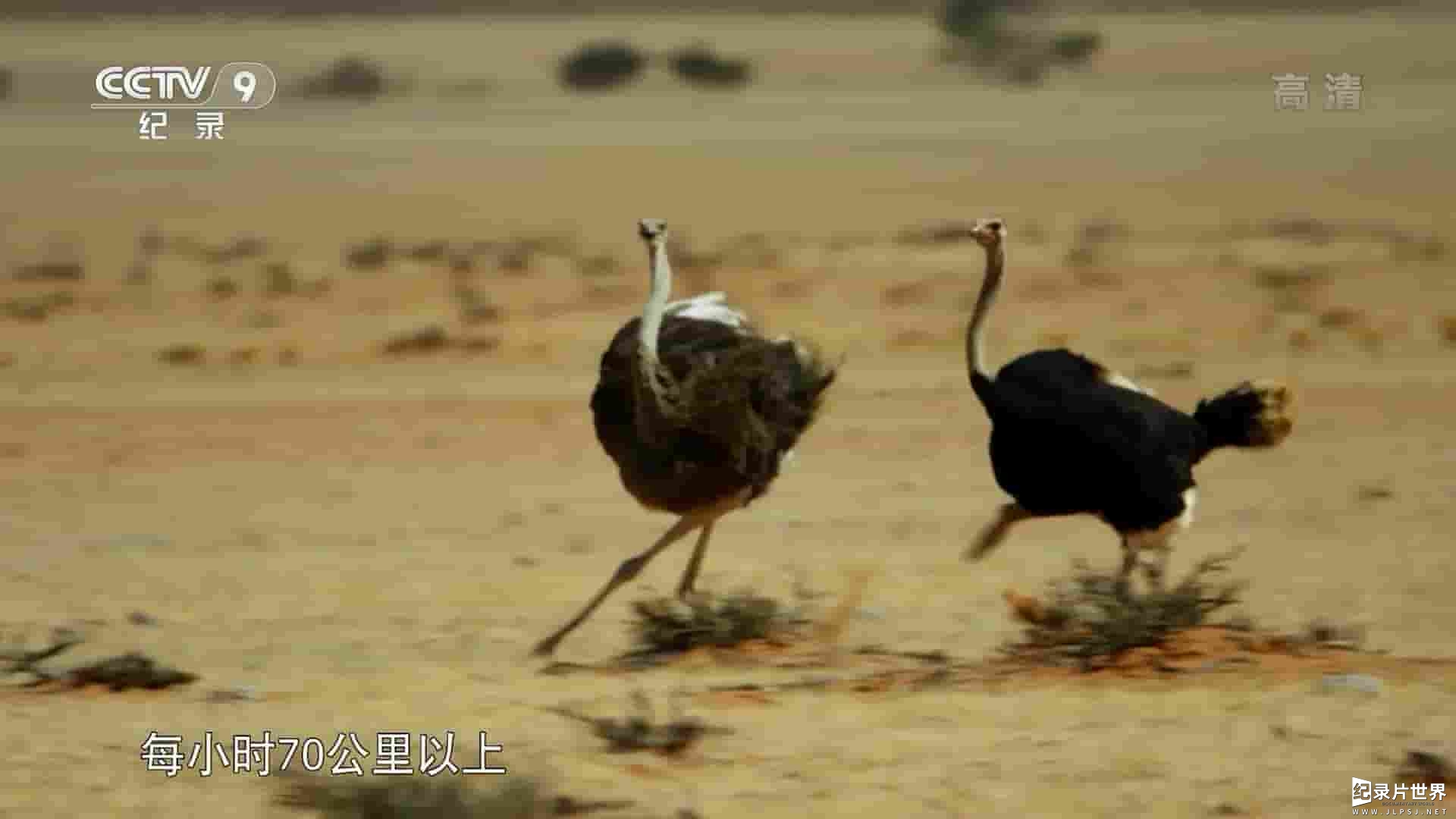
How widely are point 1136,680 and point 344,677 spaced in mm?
2411

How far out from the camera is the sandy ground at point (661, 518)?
7621 millimetres

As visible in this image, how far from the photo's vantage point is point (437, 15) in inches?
3002

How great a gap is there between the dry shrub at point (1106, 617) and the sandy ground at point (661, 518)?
289 millimetres

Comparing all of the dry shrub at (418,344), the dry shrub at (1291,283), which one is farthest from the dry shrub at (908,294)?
the dry shrub at (418,344)

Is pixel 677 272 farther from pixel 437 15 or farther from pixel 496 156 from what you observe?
pixel 437 15

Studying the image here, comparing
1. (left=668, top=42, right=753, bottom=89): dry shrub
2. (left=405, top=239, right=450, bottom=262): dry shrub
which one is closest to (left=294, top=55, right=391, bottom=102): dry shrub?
(left=668, top=42, right=753, bottom=89): dry shrub

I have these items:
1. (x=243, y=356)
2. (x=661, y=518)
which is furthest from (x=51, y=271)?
(x=661, y=518)

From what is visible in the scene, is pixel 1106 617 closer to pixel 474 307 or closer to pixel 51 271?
pixel 474 307

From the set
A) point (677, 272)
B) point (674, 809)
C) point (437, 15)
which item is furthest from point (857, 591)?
point (437, 15)

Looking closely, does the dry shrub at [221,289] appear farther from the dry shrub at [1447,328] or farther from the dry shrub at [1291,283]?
the dry shrub at [1447,328]

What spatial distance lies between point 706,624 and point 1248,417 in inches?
71.5

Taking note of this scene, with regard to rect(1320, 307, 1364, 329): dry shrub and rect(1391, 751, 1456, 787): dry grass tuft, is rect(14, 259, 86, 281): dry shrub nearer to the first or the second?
rect(1320, 307, 1364, 329): dry shrub

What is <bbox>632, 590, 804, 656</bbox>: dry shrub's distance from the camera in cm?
908

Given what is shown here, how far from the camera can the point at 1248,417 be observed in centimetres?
899
